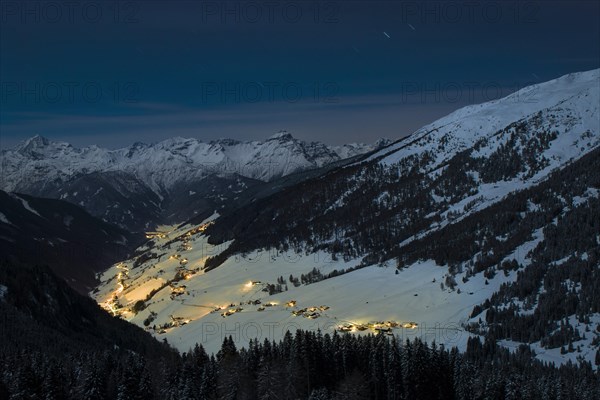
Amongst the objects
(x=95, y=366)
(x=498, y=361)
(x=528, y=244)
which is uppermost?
(x=528, y=244)

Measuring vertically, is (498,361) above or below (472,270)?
below

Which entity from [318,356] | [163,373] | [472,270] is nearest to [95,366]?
[163,373]

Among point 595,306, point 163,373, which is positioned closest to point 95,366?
point 163,373

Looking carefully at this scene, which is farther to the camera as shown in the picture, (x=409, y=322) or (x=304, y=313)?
(x=304, y=313)

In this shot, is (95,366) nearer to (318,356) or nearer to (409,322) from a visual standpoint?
(318,356)

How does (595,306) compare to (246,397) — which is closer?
(246,397)

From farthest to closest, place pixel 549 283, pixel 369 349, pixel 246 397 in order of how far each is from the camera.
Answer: pixel 549 283, pixel 369 349, pixel 246 397

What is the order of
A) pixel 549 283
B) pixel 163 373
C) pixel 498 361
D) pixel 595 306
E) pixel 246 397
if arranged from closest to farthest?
pixel 246 397 → pixel 163 373 → pixel 498 361 → pixel 595 306 → pixel 549 283

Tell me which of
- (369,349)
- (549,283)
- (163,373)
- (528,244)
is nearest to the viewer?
(163,373)

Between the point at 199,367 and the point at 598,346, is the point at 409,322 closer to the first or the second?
the point at 598,346
